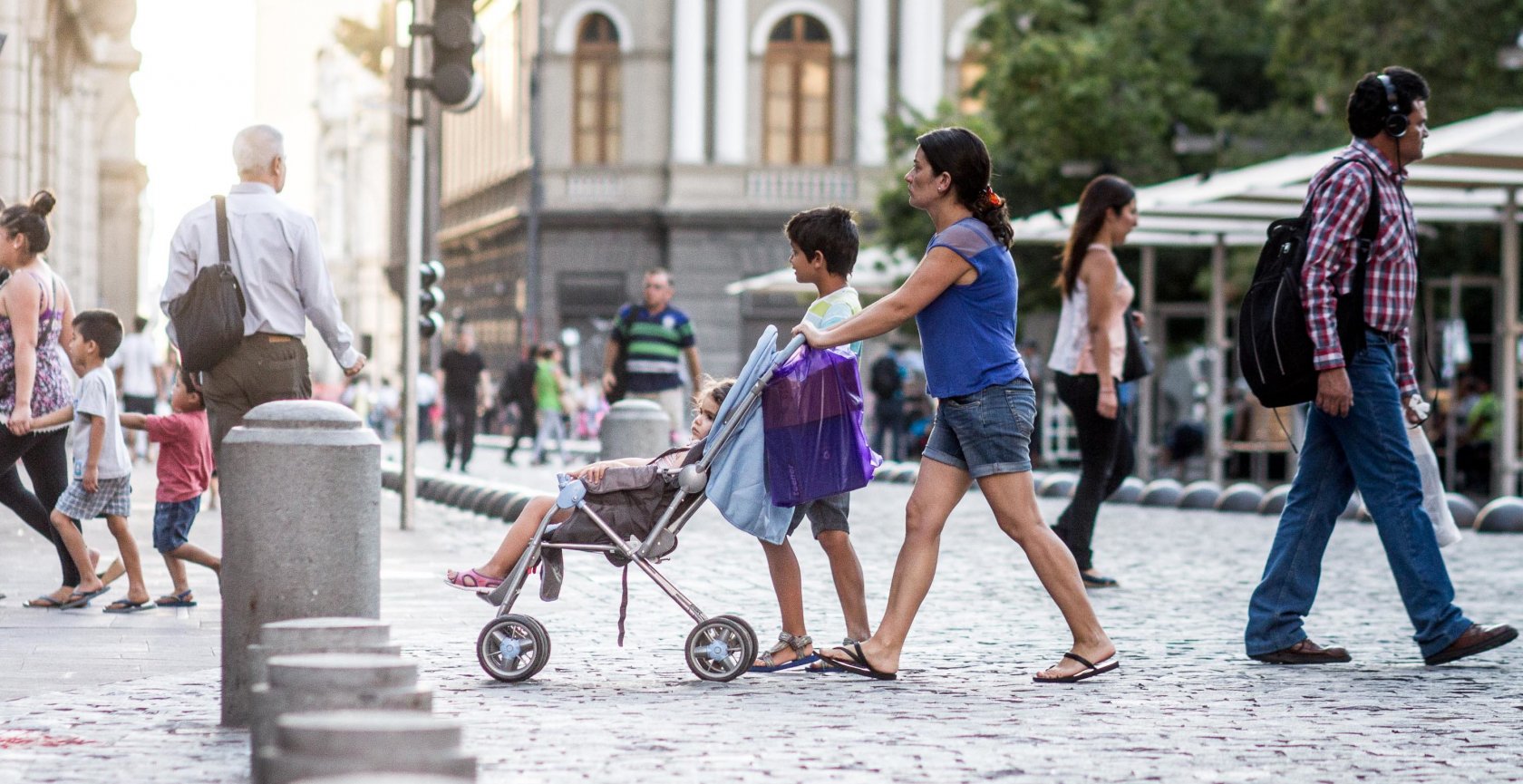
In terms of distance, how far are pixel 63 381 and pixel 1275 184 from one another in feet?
34.3

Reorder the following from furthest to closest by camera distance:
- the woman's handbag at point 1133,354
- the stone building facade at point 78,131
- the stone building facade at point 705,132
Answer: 1. the stone building facade at point 705,132
2. the stone building facade at point 78,131
3. the woman's handbag at point 1133,354

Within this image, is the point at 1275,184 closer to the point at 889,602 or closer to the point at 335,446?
the point at 889,602

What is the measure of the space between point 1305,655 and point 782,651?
5.97ft

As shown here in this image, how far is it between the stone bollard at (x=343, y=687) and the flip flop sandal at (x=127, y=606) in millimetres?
4929

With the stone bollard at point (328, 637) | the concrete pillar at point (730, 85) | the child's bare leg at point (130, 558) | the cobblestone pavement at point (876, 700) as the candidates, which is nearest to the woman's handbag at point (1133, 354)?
the cobblestone pavement at point (876, 700)

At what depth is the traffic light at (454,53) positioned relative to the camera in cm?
1441

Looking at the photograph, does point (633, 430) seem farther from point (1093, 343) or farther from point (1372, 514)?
point (1372, 514)

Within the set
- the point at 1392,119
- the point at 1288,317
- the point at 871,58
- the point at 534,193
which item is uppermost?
the point at 871,58

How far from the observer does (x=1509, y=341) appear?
60.1 ft

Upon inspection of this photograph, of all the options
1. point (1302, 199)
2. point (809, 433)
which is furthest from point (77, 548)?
point (1302, 199)

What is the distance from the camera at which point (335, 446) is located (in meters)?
6.23

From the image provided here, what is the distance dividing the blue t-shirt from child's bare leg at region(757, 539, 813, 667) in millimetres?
754

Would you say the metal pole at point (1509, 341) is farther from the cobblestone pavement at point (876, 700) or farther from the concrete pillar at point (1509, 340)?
the cobblestone pavement at point (876, 700)

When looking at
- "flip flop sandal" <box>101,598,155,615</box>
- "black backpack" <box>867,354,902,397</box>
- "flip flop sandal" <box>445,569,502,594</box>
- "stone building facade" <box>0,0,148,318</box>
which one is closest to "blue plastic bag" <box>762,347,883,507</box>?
"flip flop sandal" <box>445,569,502,594</box>
